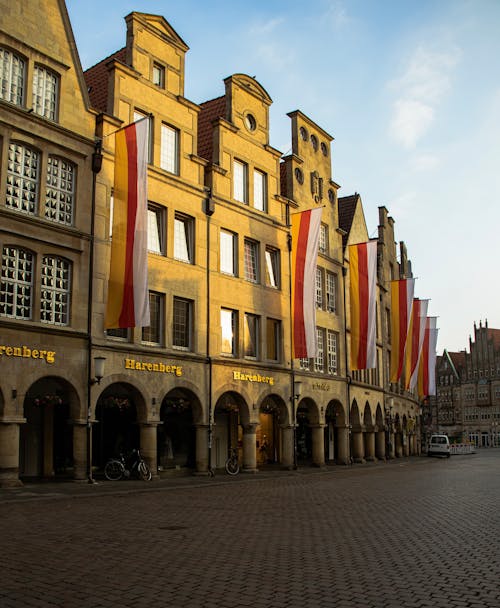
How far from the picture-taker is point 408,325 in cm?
4728

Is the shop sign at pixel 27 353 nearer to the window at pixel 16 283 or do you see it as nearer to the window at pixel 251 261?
the window at pixel 16 283

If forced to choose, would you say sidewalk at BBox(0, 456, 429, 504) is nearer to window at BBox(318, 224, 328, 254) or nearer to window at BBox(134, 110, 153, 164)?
window at BBox(134, 110, 153, 164)

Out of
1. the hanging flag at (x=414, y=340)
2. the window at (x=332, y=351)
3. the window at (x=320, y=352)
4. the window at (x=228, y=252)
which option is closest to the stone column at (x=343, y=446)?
the window at (x=332, y=351)

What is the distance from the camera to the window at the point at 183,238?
29953 mm

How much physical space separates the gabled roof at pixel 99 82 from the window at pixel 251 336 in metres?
11.4

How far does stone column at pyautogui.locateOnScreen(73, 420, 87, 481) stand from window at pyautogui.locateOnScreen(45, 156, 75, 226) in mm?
6958

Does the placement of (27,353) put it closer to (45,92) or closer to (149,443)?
(149,443)

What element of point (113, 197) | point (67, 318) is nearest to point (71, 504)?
Result: point (67, 318)

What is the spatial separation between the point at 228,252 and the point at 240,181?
13.1 feet

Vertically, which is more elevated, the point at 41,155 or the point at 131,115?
the point at 131,115

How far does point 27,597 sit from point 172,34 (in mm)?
27370

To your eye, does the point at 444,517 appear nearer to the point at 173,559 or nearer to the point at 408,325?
the point at 173,559

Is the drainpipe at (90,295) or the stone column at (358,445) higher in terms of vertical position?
the drainpipe at (90,295)

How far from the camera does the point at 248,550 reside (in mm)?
10898
